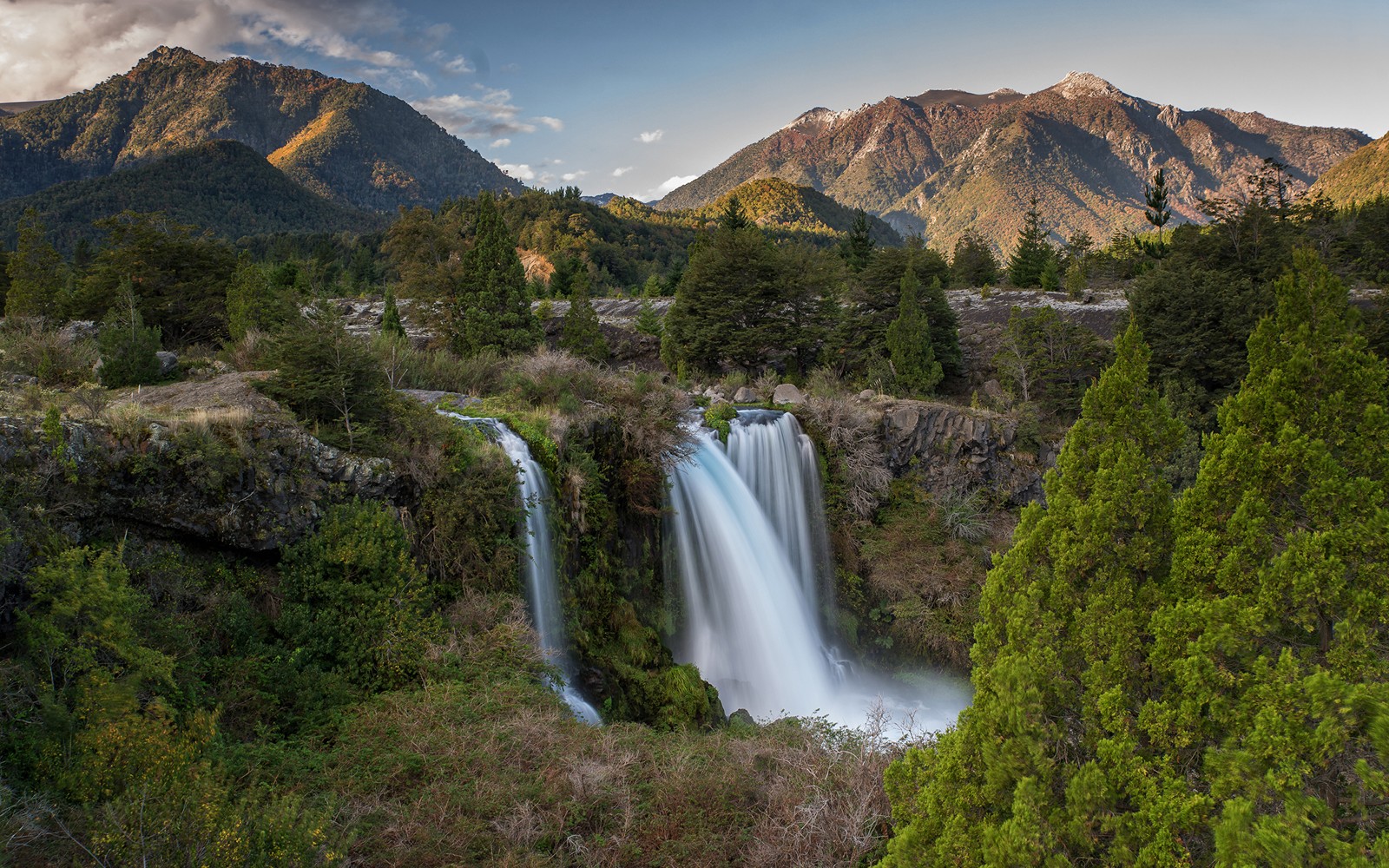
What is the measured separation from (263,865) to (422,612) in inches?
181

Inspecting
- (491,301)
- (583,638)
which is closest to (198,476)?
(583,638)

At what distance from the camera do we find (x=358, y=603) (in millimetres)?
7277

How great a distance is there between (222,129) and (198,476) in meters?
205

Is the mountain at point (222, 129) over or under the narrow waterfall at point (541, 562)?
over

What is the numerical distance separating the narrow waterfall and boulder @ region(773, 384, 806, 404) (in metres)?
10.2

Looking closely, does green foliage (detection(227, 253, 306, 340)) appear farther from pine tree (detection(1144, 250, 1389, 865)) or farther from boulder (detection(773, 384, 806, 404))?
pine tree (detection(1144, 250, 1389, 865))

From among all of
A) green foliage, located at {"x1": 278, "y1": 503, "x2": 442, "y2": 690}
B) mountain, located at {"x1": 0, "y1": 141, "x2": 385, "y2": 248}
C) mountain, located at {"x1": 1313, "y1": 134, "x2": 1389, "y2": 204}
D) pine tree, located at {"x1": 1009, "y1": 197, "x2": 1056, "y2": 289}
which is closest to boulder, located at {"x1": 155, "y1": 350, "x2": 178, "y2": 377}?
green foliage, located at {"x1": 278, "y1": 503, "x2": 442, "y2": 690}

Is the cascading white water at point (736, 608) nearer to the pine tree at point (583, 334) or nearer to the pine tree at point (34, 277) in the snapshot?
the pine tree at point (583, 334)

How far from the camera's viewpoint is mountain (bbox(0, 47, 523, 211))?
145 meters

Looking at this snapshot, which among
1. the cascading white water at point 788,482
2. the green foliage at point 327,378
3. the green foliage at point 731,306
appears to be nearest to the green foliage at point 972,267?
the green foliage at point 731,306

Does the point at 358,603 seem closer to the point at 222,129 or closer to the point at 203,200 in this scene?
the point at 203,200

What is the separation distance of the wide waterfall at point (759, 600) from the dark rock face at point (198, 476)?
6.39 m

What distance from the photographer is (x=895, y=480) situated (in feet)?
61.1

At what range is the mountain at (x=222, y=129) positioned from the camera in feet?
477
